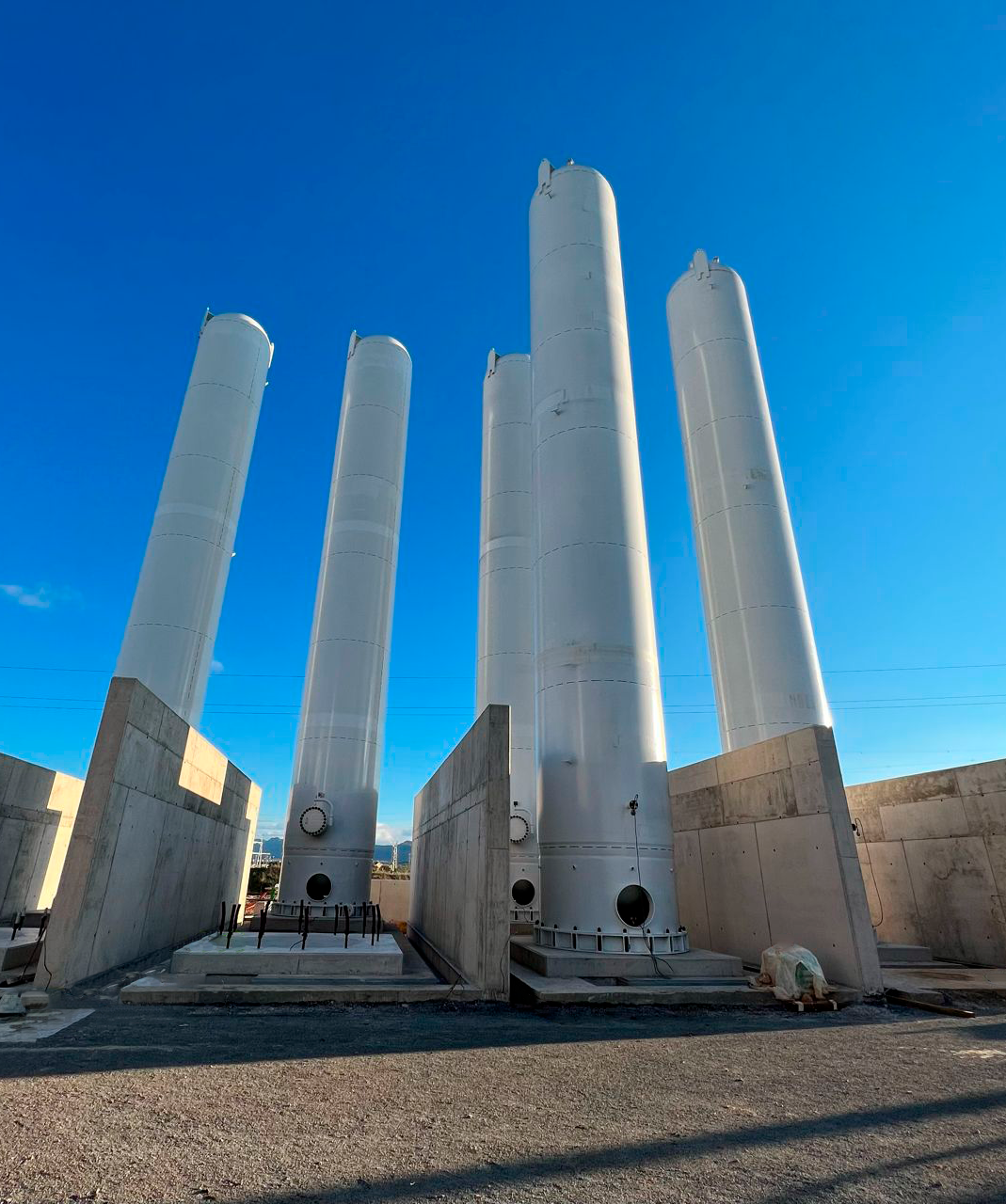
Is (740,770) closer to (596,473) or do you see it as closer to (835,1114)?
(596,473)

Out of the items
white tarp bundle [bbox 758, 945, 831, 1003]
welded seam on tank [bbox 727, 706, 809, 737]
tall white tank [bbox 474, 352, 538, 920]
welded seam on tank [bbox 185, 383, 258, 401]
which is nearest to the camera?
white tarp bundle [bbox 758, 945, 831, 1003]

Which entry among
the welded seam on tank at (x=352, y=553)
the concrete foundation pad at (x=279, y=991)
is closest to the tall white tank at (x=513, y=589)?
the welded seam on tank at (x=352, y=553)

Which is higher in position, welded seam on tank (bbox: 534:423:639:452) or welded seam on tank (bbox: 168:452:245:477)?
welded seam on tank (bbox: 168:452:245:477)

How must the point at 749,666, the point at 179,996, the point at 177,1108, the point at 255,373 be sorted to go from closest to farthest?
the point at 177,1108 → the point at 179,996 → the point at 749,666 → the point at 255,373

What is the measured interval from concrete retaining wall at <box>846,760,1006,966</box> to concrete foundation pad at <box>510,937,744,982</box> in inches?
251

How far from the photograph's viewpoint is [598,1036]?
7.90 m

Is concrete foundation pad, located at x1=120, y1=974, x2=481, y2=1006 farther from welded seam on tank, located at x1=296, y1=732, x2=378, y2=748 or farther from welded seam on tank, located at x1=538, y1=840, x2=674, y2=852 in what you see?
welded seam on tank, located at x1=296, y1=732, x2=378, y2=748

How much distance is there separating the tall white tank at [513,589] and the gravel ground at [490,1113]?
13.3 meters

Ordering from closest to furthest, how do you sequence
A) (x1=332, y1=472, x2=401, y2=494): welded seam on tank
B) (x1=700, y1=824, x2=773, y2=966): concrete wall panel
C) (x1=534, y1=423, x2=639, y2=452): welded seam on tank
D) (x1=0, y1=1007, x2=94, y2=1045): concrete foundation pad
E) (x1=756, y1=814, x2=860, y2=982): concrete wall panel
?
1. (x1=0, y1=1007, x2=94, y2=1045): concrete foundation pad
2. (x1=756, y1=814, x2=860, y2=982): concrete wall panel
3. (x1=700, y1=824, x2=773, y2=966): concrete wall panel
4. (x1=534, y1=423, x2=639, y2=452): welded seam on tank
5. (x1=332, y1=472, x2=401, y2=494): welded seam on tank

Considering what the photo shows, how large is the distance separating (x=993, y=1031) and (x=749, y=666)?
11505 mm

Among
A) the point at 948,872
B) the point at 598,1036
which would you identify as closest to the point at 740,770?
the point at 948,872

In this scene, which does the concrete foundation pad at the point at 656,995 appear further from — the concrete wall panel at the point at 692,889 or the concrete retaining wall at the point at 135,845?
the concrete retaining wall at the point at 135,845

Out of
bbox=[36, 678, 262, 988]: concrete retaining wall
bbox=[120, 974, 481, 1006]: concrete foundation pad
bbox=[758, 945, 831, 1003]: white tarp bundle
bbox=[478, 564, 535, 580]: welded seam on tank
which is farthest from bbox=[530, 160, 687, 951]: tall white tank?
bbox=[478, 564, 535, 580]: welded seam on tank

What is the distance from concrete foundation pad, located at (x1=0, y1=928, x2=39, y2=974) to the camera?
34.9 ft
